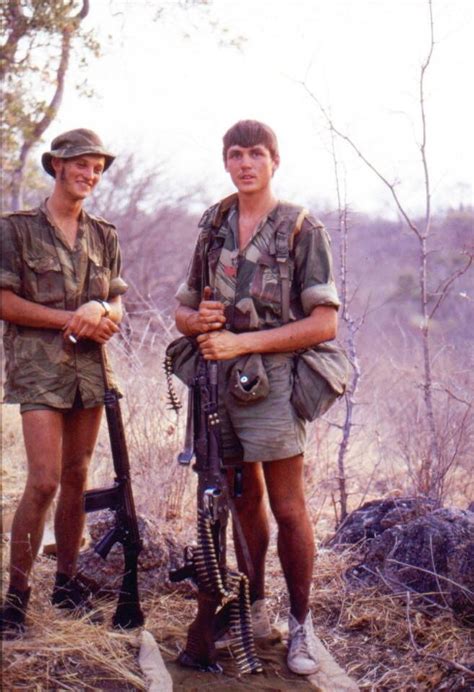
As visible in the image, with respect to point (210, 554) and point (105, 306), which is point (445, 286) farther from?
point (210, 554)

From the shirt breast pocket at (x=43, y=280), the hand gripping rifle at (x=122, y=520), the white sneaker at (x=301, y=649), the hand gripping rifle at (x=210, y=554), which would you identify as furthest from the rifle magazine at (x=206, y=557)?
the shirt breast pocket at (x=43, y=280)

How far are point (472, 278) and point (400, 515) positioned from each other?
128 inches

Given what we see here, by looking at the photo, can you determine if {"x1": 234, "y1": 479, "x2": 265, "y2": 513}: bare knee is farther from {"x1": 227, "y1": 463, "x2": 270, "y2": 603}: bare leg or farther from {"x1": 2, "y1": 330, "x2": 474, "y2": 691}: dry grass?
{"x1": 2, "y1": 330, "x2": 474, "y2": 691}: dry grass

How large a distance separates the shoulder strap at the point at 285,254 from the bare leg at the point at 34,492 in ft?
3.44

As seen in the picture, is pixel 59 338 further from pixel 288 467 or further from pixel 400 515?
pixel 400 515

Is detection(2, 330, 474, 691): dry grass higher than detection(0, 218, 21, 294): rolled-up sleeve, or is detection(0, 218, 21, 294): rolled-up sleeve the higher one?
detection(0, 218, 21, 294): rolled-up sleeve

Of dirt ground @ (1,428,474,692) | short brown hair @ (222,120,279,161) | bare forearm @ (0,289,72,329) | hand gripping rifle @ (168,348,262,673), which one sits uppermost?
short brown hair @ (222,120,279,161)

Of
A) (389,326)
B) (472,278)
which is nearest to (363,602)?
(472,278)

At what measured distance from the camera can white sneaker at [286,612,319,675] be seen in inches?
127

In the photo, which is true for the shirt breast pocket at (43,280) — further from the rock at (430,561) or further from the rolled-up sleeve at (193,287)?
the rock at (430,561)

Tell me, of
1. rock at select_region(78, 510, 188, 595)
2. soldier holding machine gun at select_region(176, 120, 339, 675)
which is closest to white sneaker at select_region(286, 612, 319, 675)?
soldier holding machine gun at select_region(176, 120, 339, 675)

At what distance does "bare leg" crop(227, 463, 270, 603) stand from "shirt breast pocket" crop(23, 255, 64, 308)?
1.04m

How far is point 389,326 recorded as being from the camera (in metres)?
14.4

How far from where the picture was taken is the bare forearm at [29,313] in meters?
3.28
